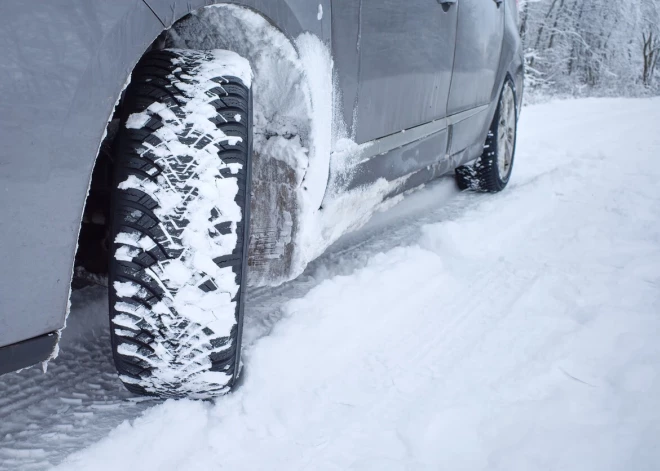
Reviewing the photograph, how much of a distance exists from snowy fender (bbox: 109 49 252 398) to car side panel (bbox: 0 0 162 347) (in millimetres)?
243

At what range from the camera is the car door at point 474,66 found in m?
2.78

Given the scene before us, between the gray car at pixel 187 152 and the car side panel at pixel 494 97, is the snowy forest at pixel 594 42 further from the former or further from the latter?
the gray car at pixel 187 152

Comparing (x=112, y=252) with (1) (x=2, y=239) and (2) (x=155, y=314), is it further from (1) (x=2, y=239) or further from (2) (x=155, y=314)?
(1) (x=2, y=239)

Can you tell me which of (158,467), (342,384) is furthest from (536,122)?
(158,467)

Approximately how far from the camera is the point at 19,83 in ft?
2.96

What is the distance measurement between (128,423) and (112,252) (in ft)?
1.46

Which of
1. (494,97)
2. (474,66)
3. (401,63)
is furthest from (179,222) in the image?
(494,97)

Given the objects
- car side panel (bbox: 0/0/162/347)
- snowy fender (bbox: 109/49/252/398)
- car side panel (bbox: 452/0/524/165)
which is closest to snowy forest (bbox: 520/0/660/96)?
car side panel (bbox: 452/0/524/165)

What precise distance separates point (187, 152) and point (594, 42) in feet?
98.4

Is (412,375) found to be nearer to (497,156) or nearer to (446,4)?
(446,4)

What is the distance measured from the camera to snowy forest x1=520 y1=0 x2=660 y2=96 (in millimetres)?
24750

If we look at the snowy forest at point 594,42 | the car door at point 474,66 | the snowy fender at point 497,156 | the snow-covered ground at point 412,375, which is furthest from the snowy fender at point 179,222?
the snowy forest at point 594,42

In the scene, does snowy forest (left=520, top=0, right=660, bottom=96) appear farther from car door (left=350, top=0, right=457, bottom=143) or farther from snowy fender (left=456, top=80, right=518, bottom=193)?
car door (left=350, top=0, right=457, bottom=143)

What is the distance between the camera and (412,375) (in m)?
1.72
